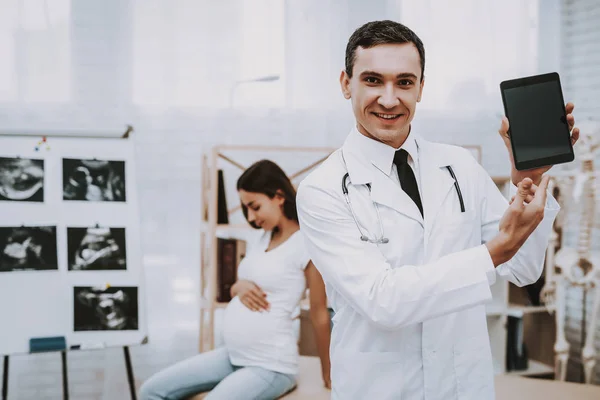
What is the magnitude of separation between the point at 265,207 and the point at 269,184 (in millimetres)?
81

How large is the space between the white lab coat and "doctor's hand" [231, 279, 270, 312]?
977mm

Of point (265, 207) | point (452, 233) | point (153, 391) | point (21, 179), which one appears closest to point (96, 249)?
point (21, 179)

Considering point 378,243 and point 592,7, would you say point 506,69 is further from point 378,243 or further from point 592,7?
point 378,243

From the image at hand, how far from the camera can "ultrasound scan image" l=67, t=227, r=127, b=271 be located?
2.65 metres

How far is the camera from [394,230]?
1185mm

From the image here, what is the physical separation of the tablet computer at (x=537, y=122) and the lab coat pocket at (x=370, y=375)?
1.34 feet

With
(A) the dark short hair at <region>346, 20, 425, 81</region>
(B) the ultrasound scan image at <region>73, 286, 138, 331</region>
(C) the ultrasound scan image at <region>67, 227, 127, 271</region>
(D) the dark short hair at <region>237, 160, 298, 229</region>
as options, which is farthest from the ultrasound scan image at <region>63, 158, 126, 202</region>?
Result: (A) the dark short hair at <region>346, 20, 425, 81</region>

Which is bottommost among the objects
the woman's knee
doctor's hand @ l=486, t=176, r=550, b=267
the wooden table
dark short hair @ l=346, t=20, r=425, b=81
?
the wooden table

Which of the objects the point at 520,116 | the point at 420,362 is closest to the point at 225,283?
the point at 420,362

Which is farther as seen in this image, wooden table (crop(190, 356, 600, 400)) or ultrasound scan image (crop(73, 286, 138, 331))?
ultrasound scan image (crop(73, 286, 138, 331))

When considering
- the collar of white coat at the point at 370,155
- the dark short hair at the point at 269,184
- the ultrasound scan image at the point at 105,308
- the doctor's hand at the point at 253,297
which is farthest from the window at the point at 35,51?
the collar of white coat at the point at 370,155

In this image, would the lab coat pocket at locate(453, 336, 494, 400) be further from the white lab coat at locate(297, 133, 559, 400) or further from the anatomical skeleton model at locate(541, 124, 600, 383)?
the anatomical skeleton model at locate(541, 124, 600, 383)

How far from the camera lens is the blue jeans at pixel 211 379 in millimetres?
2107

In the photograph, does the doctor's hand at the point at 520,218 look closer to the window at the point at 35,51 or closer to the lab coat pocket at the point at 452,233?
the lab coat pocket at the point at 452,233
